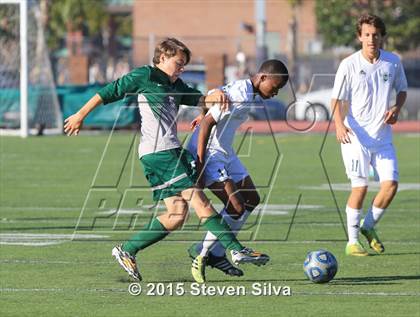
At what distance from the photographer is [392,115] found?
1159 cm

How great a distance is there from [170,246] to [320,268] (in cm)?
Answer: 288

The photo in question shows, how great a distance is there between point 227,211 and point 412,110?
34323 mm

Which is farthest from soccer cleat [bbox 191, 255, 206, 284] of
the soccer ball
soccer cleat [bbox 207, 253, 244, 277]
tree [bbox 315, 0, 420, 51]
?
tree [bbox 315, 0, 420, 51]

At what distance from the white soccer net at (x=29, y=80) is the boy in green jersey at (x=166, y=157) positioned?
74.6ft

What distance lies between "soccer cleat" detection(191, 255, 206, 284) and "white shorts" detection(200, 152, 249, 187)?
69 cm

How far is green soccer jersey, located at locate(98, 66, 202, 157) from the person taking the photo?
388 inches

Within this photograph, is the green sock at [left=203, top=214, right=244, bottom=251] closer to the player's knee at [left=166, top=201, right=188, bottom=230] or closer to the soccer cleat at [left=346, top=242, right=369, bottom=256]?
the player's knee at [left=166, top=201, right=188, bottom=230]

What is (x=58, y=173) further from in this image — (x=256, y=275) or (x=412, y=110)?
(x=412, y=110)

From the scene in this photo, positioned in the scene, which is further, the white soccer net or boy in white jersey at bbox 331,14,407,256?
the white soccer net

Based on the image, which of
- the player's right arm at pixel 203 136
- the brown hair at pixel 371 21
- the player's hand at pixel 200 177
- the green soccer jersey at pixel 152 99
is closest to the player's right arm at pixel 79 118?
the green soccer jersey at pixel 152 99

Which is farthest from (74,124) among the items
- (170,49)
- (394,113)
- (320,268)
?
(394,113)

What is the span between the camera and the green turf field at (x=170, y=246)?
29.3ft

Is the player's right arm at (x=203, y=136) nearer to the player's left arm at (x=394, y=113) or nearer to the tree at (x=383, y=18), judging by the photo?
the player's left arm at (x=394, y=113)

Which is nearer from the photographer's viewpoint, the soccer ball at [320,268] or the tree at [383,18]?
the soccer ball at [320,268]
